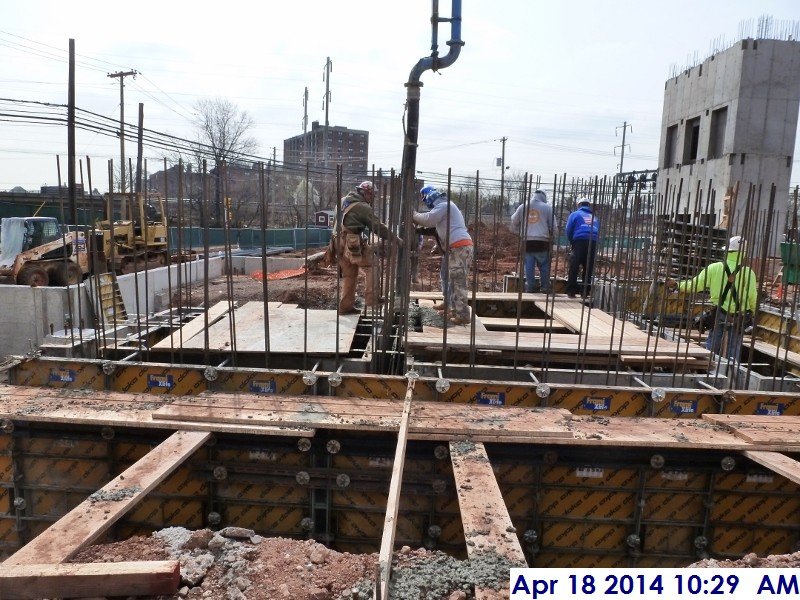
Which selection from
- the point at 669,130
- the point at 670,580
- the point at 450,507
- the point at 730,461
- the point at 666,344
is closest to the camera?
the point at 670,580

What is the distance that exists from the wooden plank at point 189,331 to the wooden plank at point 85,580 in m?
2.70

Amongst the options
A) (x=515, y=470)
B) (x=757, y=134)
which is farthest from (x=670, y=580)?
(x=757, y=134)

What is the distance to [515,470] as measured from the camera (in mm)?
4328

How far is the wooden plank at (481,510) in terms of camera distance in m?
2.66

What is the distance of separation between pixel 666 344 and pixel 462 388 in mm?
2352

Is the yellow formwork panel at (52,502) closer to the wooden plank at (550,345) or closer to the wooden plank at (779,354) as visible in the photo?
the wooden plank at (550,345)

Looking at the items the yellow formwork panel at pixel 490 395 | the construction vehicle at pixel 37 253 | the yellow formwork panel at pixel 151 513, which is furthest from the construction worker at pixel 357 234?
the construction vehicle at pixel 37 253

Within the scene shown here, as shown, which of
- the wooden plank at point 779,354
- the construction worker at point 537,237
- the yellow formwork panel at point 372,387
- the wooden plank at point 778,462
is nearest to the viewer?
the wooden plank at point 778,462

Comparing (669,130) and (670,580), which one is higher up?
(669,130)

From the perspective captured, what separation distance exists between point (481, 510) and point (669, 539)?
93.6 inches

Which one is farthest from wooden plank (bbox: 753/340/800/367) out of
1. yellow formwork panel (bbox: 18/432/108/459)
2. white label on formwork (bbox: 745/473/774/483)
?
yellow formwork panel (bbox: 18/432/108/459)

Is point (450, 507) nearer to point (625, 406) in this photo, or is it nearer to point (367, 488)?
point (367, 488)

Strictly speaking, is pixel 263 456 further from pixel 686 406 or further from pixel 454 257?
pixel 686 406

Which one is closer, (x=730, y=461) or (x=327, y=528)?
(x=730, y=461)
